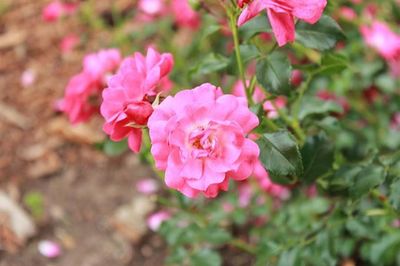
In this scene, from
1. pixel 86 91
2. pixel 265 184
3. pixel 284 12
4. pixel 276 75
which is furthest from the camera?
pixel 265 184

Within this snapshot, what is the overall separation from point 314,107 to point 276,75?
0.32m

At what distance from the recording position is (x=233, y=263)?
2363 mm

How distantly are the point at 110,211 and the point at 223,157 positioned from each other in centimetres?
160

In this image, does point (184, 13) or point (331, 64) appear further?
point (184, 13)

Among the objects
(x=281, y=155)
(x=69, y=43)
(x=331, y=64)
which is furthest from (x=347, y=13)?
(x=281, y=155)

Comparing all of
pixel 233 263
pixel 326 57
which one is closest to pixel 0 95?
pixel 233 263

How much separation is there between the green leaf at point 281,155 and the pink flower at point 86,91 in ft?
2.15

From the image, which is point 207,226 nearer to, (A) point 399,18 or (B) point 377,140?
(B) point 377,140

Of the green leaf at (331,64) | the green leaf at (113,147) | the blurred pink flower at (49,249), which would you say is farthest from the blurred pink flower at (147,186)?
the green leaf at (331,64)

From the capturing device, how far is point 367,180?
1.34m

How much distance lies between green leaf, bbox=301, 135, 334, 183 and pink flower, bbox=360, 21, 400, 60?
91 centimetres

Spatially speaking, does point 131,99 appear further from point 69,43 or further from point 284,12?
point 69,43

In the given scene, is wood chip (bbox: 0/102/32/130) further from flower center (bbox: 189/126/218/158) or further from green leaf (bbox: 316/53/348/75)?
flower center (bbox: 189/126/218/158)

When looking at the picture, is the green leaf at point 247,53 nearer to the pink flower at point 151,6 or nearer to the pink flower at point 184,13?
the pink flower at point 184,13
